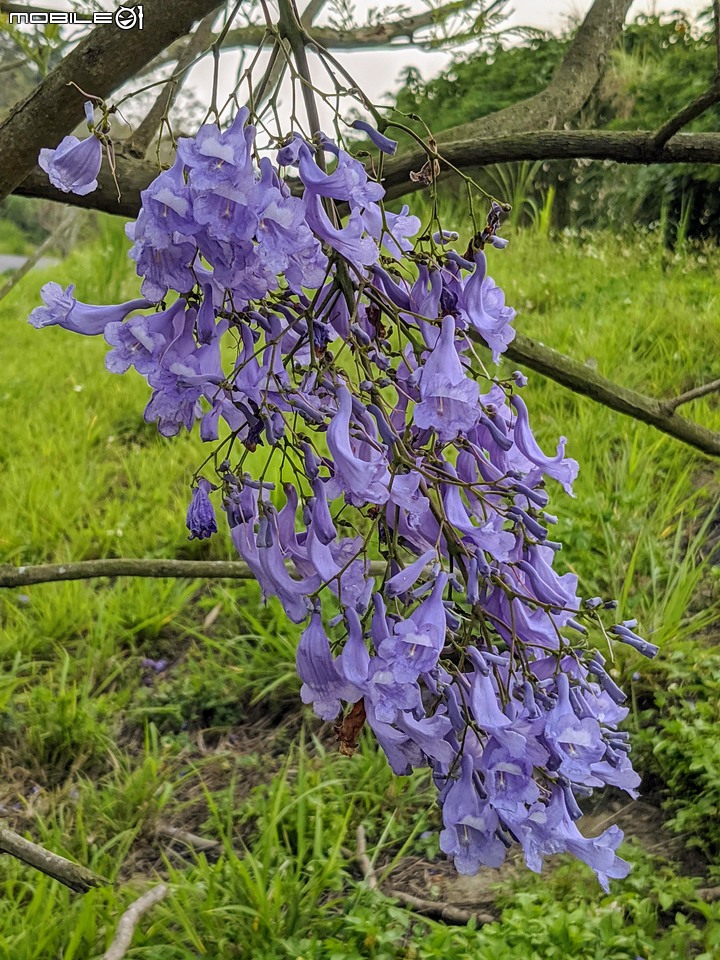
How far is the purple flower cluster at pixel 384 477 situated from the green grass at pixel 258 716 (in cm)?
79

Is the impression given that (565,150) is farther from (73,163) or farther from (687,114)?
(73,163)

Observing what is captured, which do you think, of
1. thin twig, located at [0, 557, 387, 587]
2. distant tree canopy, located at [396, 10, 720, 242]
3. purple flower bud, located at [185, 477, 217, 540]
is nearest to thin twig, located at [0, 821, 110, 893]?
thin twig, located at [0, 557, 387, 587]

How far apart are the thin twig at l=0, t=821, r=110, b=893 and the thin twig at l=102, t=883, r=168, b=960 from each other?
9cm

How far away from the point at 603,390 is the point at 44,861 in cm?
101

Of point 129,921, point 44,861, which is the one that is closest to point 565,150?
point 44,861

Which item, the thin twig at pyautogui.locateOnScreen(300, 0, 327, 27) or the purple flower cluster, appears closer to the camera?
the purple flower cluster

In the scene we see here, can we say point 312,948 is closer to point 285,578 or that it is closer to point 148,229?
point 285,578

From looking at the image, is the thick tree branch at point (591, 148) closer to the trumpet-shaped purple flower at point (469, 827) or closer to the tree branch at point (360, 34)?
the trumpet-shaped purple flower at point (469, 827)

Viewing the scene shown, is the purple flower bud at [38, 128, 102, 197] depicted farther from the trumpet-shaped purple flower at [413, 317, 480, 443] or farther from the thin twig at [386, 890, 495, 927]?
the thin twig at [386, 890, 495, 927]

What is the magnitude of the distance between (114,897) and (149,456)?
1.64m

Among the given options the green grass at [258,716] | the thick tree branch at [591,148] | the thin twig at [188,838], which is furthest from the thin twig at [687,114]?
the thin twig at [188,838]

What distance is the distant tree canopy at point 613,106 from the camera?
3.85 meters

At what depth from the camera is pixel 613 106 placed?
14.3ft

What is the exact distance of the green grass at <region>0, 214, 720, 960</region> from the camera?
1.32m
